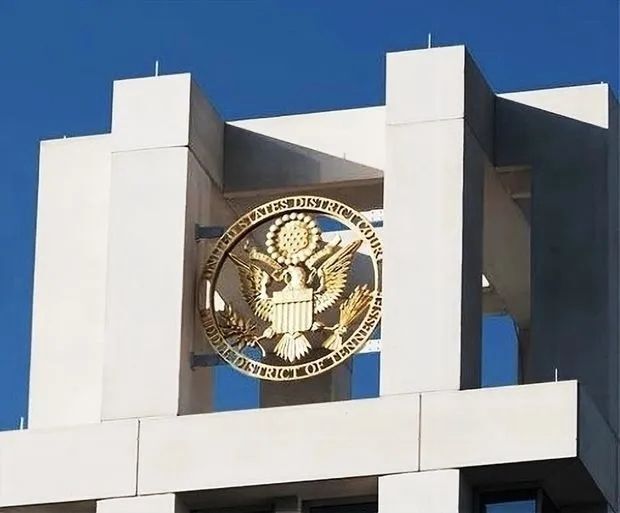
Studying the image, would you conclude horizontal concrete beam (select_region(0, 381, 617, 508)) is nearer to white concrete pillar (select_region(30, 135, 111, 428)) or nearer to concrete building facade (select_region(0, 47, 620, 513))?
concrete building facade (select_region(0, 47, 620, 513))

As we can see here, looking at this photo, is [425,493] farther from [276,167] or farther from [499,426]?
[276,167]

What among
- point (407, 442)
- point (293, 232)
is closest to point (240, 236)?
point (293, 232)

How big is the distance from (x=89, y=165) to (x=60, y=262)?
57.5 inches

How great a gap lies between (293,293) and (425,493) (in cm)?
415

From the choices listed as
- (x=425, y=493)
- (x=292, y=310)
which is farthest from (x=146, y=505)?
(x=425, y=493)

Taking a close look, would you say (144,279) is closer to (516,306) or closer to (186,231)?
(186,231)

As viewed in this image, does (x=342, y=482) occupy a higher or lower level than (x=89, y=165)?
lower

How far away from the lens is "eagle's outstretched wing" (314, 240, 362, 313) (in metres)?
58.8

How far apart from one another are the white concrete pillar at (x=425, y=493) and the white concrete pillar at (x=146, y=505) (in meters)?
2.80

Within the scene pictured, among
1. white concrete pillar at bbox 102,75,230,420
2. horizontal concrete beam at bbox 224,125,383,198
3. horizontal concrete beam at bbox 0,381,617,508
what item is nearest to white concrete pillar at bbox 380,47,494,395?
horizontal concrete beam at bbox 0,381,617,508

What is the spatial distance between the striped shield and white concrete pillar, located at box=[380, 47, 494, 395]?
155 cm

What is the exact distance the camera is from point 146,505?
5741 cm

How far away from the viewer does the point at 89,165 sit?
61.2 m

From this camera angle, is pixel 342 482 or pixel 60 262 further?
pixel 60 262
